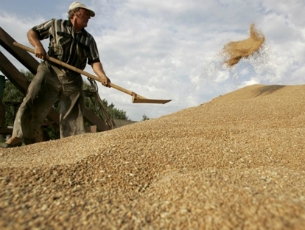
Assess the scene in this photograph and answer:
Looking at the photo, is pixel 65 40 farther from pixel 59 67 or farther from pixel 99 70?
pixel 99 70

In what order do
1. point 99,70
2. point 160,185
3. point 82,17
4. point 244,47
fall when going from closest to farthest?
point 160,185 → point 82,17 → point 99,70 → point 244,47

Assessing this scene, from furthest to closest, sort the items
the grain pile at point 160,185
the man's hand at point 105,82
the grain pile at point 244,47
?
the grain pile at point 244,47 → the man's hand at point 105,82 → the grain pile at point 160,185

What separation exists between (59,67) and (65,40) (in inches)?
11.4

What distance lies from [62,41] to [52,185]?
2.24 meters

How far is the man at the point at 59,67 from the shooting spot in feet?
10.7

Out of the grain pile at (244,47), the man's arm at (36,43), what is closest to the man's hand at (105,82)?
the man's arm at (36,43)

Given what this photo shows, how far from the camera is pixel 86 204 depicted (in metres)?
1.22

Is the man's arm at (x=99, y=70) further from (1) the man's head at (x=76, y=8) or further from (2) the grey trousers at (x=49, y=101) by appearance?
(1) the man's head at (x=76, y=8)

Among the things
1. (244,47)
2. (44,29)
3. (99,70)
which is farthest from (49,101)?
(244,47)

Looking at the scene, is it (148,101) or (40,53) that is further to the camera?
(148,101)

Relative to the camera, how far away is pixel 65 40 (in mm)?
3346

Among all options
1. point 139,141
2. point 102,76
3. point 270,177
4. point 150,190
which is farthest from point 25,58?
point 270,177

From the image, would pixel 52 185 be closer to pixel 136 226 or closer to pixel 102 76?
pixel 136 226

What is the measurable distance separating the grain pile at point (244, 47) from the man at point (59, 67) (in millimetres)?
3889
